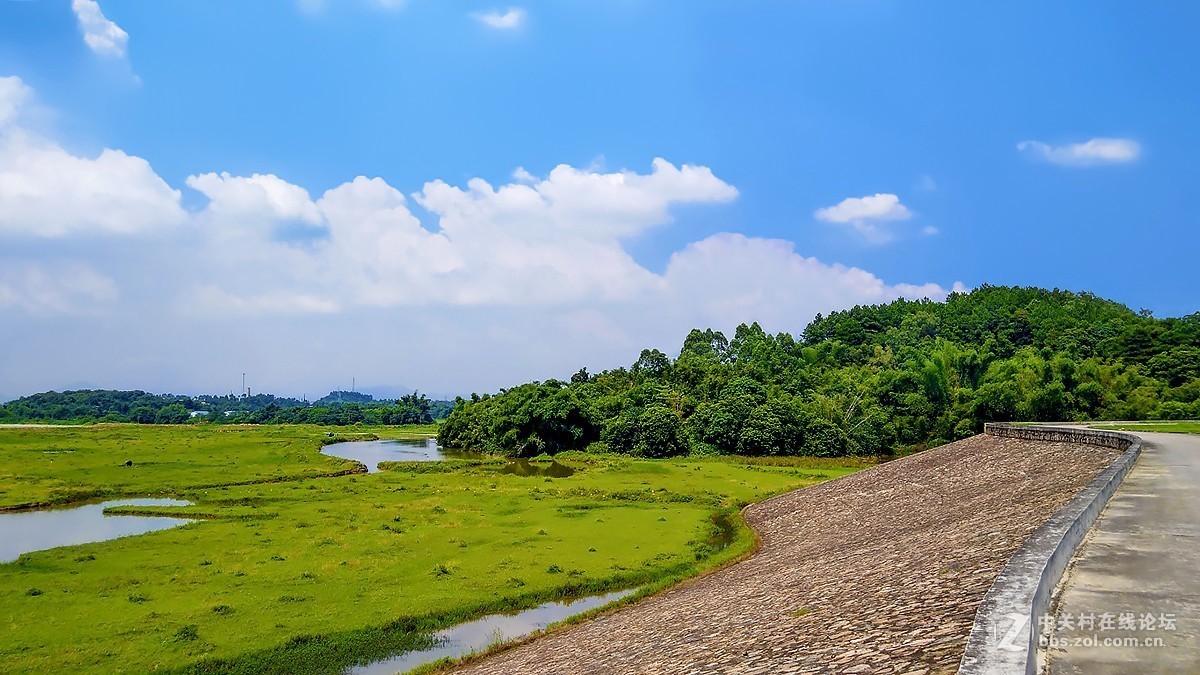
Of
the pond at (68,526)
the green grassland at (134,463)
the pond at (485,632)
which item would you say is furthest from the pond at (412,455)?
the pond at (485,632)

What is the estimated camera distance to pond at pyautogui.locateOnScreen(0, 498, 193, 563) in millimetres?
32281

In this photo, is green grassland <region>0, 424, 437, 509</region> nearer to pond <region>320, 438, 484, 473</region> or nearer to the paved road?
pond <region>320, 438, 484, 473</region>

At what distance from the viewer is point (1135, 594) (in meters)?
9.15

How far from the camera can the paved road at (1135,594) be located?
7285 millimetres

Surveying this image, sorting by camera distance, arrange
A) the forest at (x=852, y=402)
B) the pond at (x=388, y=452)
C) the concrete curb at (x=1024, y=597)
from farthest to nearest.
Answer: the pond at (x=388, y=452) < the forest at (x=852, y=402) < the concrete curb at (x=1024, y=597)

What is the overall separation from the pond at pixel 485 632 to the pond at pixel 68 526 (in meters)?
21.3

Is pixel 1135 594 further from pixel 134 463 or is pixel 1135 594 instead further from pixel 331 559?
pixel 134 463

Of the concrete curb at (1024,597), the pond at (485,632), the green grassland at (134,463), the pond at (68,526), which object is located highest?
the concrete curb at (1024,597)

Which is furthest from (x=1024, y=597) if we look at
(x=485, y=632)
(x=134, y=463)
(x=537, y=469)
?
(x=134, y=463)

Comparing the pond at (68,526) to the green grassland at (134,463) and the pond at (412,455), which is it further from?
the pond at (412,455)

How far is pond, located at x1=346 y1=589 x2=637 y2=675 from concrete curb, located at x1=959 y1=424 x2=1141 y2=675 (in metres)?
15.1

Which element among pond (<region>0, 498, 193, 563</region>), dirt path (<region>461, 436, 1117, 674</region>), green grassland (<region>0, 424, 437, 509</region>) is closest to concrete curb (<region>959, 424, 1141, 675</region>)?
dirt path (<region>461, 436, 1117, 674</region>)

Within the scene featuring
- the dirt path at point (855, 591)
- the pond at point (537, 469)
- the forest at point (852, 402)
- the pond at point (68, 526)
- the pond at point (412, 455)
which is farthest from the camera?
the forest at point (852, 402)

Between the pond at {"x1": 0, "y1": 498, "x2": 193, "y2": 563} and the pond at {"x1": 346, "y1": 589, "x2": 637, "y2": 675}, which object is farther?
the pond at {"x1": 0, "y1": 498, "x2": 193, "y2": 563}
